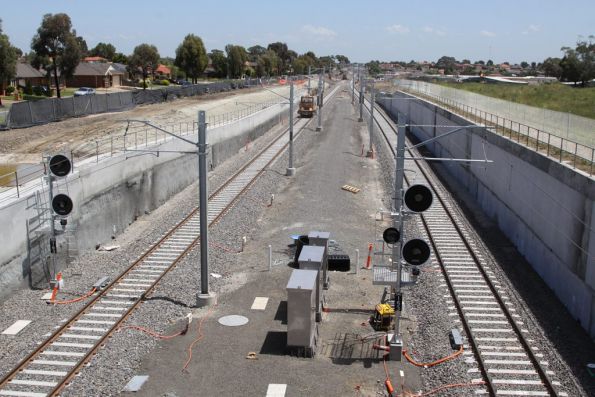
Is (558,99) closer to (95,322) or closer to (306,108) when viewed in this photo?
(306,108)

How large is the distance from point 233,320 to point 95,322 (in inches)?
142

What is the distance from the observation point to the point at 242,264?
72.7 feet

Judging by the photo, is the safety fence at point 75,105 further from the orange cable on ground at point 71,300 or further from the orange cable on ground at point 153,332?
the orange cable on ground at point 153,332

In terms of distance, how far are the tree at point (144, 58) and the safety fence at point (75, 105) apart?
20548 millimetres

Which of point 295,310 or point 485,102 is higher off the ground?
point 485,102

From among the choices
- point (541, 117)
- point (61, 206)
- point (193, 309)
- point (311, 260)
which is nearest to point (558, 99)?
point (541, 117)

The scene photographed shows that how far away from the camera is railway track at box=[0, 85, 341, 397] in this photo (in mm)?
13383

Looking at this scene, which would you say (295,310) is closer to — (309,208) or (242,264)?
(242,264)

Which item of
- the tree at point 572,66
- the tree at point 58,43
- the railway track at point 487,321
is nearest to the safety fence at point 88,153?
the railway track at point 487,321

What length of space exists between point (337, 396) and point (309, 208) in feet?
58.4

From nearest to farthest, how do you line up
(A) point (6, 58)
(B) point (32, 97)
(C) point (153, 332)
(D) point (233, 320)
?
(C) point (153, 332) → (D) point (233, 320) → (A) point (6, 58) → (B) point (32, 97)

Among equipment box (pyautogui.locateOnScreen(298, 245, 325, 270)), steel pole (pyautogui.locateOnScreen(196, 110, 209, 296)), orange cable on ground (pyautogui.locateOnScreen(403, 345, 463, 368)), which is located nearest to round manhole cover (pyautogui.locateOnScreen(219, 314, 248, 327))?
steel pole (pyautogui.locateOnScreen(196, 110, 209, 296))

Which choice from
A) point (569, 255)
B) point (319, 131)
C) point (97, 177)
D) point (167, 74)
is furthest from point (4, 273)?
point (167, 74)

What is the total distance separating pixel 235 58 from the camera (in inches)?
5832
